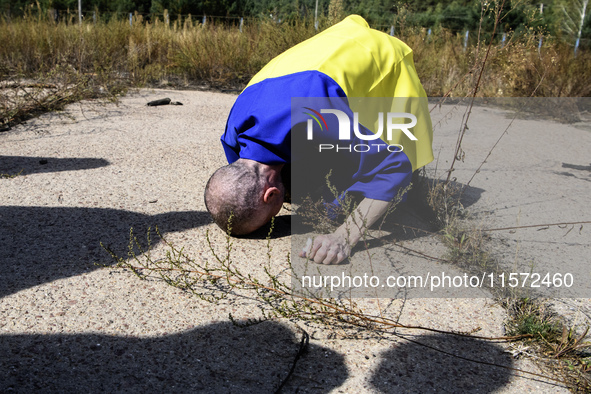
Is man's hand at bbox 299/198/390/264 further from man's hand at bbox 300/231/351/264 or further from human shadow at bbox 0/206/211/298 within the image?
human shadow at bbox 0/206/211/298

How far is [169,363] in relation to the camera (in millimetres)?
2141

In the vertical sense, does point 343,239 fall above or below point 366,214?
below

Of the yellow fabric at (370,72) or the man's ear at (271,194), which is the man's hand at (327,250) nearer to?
the man's ear at (271,194)

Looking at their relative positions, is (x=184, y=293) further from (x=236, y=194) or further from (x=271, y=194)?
(x=271, y=194)

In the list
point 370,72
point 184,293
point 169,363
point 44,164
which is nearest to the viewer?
point 169,363

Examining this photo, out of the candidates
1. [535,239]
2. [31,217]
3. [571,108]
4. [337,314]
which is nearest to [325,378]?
[337,314]

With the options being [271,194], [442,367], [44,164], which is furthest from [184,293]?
[44,164]

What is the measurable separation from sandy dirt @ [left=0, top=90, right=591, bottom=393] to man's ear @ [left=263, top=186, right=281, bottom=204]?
→ 0.35 meters

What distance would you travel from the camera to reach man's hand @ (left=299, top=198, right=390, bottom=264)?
3002 mm

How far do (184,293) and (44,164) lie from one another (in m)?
2.65

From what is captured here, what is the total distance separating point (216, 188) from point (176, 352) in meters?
1.03

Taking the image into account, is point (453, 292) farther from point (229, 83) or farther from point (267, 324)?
point (229, 83)

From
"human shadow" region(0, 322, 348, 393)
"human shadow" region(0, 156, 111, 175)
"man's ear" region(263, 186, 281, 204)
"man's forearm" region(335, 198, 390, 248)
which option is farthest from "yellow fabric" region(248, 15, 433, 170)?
"human shadow" region(0, 156, 111, 175)

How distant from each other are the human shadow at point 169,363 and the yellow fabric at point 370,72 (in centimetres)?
146
